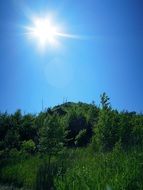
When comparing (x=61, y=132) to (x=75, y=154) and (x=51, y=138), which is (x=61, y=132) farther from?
(x=75, y=154)

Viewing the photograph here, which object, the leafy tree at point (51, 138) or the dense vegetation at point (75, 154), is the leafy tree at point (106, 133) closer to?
the dense vegetation at point (75, 154)

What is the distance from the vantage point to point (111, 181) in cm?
869

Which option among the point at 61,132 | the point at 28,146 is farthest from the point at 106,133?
the point at 28,146

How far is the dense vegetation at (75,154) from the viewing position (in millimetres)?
9797

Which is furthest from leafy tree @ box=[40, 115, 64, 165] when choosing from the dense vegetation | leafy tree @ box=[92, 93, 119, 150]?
leafy tree @ box=[92, 93, 119, 150]

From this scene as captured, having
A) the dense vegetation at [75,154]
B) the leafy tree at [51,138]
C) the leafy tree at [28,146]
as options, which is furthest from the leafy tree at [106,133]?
the leafy tree at [28,146]

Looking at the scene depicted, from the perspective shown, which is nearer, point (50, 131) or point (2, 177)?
point (2, 177)

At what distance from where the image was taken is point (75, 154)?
2181 centimetres

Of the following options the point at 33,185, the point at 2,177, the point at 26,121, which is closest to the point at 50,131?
the point at 2,177

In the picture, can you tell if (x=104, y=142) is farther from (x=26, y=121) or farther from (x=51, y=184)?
(x=26, y=121)

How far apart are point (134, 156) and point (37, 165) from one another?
9387 millimetres

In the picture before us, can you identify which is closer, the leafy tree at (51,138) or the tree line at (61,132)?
the tree line at (61,132)

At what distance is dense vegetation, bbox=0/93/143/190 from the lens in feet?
32.1

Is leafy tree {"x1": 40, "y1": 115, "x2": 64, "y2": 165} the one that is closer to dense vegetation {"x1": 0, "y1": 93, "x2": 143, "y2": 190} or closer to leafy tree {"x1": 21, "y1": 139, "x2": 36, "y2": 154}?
dense vegetation {"x1": 0, "y1": 93, "x2": 143, "y2": 190}
